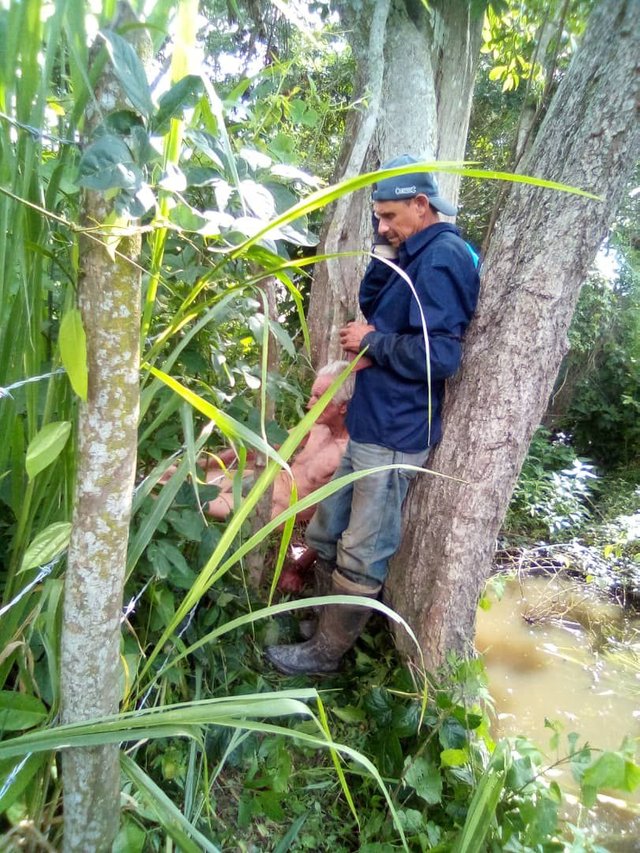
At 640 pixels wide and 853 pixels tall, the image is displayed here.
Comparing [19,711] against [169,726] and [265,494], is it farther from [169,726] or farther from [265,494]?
[265,494]

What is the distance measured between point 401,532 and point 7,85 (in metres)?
1.56

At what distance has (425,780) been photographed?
1361 millimetres

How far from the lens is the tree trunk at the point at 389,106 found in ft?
8.10

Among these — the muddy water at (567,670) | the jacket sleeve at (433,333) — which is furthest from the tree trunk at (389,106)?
the muddy water at (567,670)

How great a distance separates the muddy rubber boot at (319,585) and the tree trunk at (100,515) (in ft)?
3.81

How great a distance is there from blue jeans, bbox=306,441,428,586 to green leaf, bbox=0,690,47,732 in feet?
3.32

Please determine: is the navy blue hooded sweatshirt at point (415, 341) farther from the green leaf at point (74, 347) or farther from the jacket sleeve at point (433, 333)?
the green leaf at point (74, 347)

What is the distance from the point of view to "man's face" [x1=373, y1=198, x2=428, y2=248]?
1663mm

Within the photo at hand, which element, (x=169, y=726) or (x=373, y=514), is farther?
(x=373, y=514)

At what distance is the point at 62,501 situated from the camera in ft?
2.97

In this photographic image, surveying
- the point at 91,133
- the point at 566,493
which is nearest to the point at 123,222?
the point at 91,133

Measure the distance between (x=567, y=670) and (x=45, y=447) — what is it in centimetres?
289

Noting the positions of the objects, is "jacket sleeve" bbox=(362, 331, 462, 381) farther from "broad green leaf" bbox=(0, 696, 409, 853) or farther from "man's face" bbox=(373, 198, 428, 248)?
"broad green leaf" bbox=(0, 696, 409, 853)

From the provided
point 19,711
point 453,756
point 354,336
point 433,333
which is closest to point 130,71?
point 19,711
